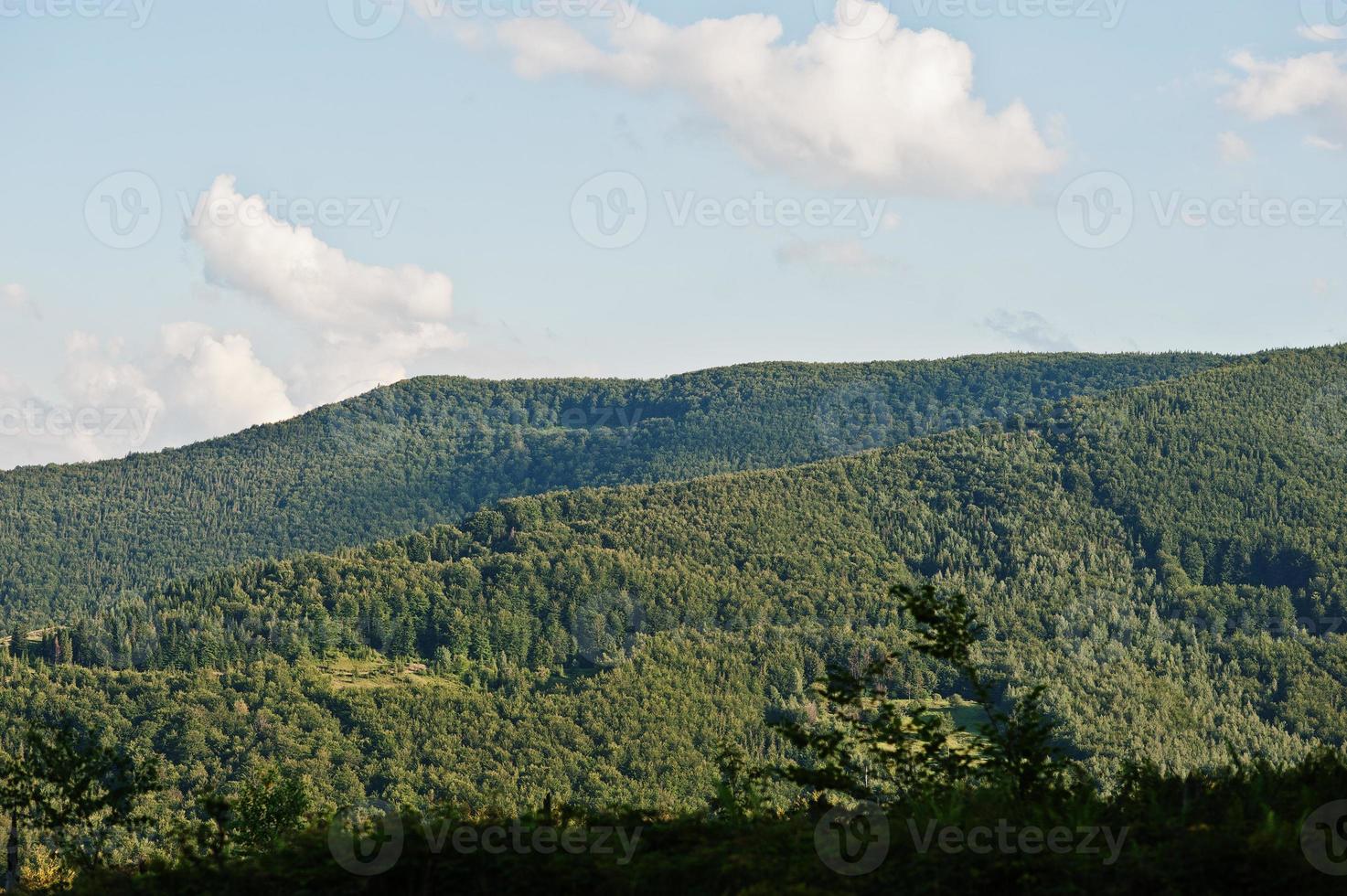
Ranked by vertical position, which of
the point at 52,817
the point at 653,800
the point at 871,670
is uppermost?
the point at 871,670

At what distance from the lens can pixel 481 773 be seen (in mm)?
197125

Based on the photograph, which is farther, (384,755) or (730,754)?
(384,755)

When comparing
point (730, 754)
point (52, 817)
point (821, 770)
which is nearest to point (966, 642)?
point (821, 770)

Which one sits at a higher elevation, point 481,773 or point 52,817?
point 52,817

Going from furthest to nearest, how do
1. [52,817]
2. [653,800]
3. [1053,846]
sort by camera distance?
[653,800] → [52,817] → [1053,846]

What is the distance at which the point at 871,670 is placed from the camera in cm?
2986

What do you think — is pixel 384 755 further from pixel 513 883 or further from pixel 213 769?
pixel 513 883

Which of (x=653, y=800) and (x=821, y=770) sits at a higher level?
(x=821, y=770)

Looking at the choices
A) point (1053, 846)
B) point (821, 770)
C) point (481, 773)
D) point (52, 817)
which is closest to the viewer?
point (1053, 846)

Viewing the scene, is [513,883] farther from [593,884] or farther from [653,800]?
[653,800]

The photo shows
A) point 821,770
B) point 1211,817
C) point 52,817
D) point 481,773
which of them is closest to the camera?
point 1211,817

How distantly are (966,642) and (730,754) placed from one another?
6942 millimetres

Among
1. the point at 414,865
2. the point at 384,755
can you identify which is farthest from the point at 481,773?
the point at 414,865

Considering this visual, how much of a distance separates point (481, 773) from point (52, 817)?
168725 millimetres
